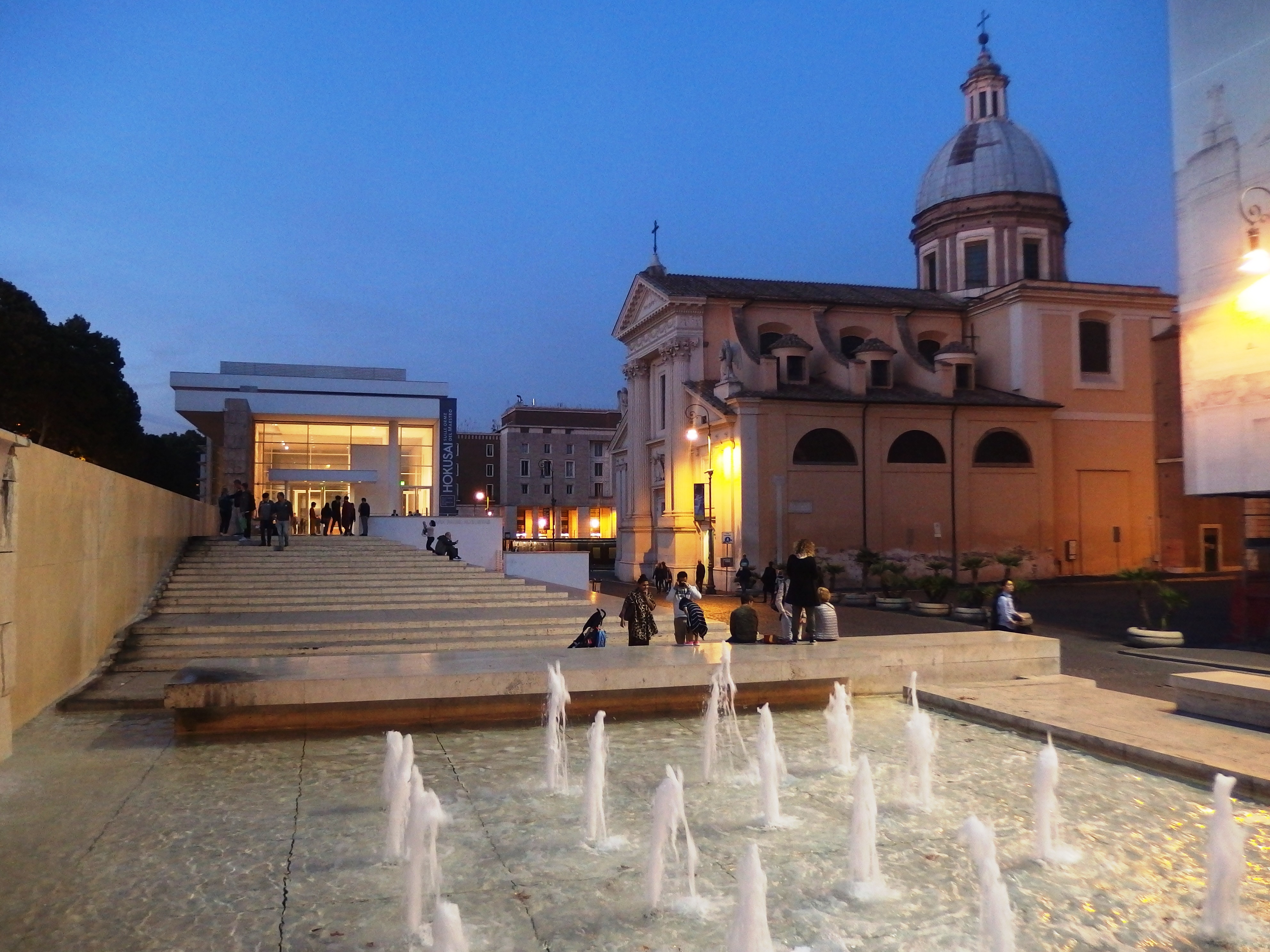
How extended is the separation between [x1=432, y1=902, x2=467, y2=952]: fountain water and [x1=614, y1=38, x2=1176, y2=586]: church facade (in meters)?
32.0

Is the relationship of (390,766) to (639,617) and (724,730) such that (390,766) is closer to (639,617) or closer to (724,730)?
(724,730)

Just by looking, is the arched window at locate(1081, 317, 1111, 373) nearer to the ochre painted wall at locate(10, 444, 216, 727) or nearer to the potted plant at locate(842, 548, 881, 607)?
the potted plant at locate(842, 548, 881, 607)

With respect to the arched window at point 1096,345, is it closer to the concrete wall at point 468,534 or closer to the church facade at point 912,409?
the church facade at point 912,409

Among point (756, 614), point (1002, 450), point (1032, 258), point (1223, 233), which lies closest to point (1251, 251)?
point (1223, 233)

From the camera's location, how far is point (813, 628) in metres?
12.4

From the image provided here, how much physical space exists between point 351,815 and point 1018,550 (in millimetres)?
37135

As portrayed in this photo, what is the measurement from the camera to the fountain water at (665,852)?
16.1 ft

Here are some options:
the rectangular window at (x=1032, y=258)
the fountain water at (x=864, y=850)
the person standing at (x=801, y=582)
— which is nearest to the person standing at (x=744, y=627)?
the person standing at (x=801, y=582)

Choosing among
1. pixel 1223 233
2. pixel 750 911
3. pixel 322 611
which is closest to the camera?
pixel 750 911

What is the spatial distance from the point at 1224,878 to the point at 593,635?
8.27 meters

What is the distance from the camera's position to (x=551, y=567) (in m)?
30.3

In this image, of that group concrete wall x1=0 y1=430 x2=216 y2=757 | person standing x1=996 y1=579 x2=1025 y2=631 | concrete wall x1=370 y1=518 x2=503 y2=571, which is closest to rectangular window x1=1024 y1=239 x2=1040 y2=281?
concrete wall x1=370 y1=518 x2=503 y2=571

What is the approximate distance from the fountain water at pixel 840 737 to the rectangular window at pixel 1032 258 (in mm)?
45714

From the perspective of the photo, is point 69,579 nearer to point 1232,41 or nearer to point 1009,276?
point 1232,41
